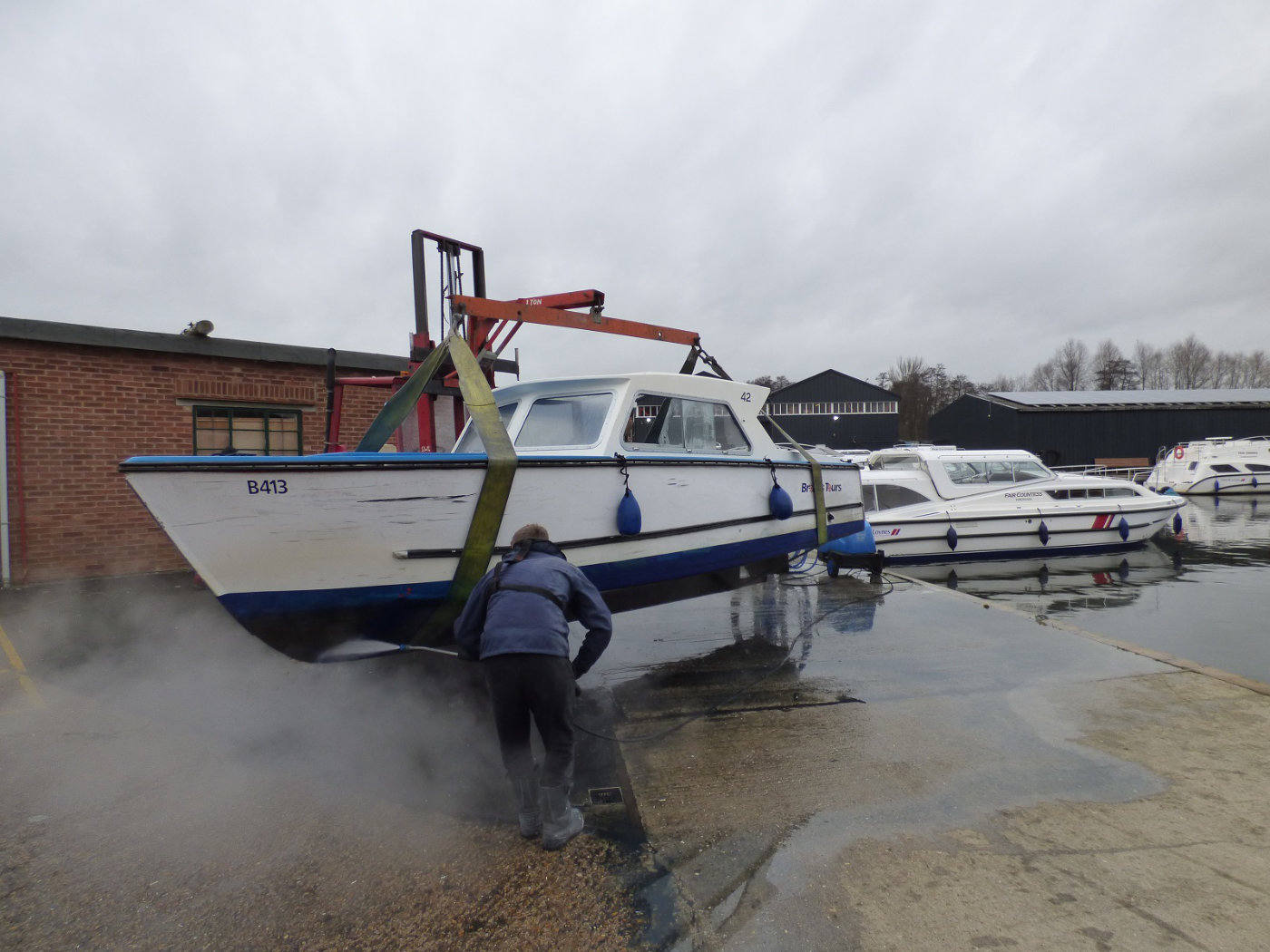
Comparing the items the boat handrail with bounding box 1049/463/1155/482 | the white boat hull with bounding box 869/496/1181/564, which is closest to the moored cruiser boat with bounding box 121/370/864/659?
the white boat hull with bounding box 869/496/1181/564

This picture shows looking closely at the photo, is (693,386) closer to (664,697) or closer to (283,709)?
(664,697)

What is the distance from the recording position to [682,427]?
16.1ft

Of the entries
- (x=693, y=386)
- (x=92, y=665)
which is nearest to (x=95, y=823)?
(x=92, y=665)

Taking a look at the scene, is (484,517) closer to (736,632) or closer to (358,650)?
(358,650)

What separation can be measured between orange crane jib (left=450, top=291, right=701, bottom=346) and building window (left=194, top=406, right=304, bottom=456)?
533 centimetres

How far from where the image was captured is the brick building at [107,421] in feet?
23.7

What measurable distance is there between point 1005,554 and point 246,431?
11879mm

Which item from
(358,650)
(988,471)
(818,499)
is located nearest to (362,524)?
(358,650)

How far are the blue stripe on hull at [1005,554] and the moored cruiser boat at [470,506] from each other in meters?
6.82

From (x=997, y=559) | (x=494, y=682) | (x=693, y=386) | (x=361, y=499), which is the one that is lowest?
(x=997, y=559)

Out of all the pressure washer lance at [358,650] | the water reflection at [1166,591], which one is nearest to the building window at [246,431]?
the pressure washer lance at [358,650]

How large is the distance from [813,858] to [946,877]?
0.45 metres

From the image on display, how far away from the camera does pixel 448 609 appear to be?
11.5ft

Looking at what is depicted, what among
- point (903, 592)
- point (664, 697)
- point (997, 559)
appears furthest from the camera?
point (997, 559)
